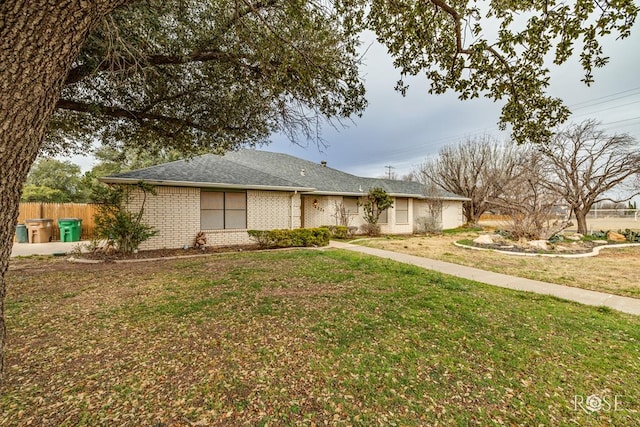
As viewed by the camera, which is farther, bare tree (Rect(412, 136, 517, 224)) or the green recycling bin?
bare tree (Rect(412, 136, 517, 224))

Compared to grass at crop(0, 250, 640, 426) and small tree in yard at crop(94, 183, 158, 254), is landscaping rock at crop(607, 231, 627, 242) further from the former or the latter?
small tree in yard at crop(94, 183, 158, 254)

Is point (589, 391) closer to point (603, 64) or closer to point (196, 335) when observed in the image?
point (603, 64)

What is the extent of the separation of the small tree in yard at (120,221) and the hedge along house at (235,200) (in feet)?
1.47

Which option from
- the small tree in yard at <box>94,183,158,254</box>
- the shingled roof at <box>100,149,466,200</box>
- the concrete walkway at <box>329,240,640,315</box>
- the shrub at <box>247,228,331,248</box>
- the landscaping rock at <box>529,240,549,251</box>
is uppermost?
the shingled roof at <box>100,149,466,200</box>

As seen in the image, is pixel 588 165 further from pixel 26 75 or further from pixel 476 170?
pixel 26 75

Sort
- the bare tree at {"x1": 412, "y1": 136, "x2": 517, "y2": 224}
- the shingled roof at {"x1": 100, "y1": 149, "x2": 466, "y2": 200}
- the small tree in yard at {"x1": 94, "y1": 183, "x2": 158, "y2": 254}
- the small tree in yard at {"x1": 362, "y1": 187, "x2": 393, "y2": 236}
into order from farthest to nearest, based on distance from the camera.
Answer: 1. the bare tree at {"x1": 412, "y1": 136, "x2": 517, "y2": 224}
2. the small tree in yard at {"x1": 362, "y1": 187, "x2": 393, "y2": 236}
3. the shingled roof at {"x1": 100, "y1": 149, "x2": 466, "y2": 200}
4. the small tree in yard at {"x1": 94, "y1": 183, "x2": 158, "y2": 254}

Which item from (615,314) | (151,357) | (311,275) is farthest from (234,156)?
(615,314)

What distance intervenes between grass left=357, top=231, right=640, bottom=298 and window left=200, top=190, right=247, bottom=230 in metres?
6.82

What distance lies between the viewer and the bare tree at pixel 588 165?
1373cm

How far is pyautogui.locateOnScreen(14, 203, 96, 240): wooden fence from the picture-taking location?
12.5 m

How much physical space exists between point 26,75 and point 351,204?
1544 centimetres

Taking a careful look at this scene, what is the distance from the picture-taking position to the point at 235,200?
36.9 feet

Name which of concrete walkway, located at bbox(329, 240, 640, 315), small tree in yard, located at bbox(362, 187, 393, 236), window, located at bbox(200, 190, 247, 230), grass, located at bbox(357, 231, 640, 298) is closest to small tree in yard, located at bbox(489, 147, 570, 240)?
grass, located at bbox(357, 231, 640, 298)

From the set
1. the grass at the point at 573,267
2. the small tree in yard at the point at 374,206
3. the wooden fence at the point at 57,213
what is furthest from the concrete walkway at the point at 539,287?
the wooden fence at the point at 57,213
